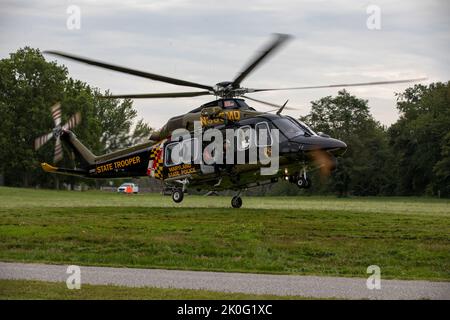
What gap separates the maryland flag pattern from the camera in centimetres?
3209

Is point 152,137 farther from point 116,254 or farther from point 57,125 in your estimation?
point 116,254

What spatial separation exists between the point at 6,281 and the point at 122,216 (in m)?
12.3

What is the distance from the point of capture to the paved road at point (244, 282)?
14.0m

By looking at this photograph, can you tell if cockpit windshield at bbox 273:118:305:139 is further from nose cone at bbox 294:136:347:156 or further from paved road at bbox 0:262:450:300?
→ paved road at bbox 0:262:450:300

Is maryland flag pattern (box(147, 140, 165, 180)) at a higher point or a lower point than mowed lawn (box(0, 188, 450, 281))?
higher

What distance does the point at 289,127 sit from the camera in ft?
92.3

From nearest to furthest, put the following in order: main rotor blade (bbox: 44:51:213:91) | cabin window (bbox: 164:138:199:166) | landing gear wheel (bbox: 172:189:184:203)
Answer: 1. main rotor blade (bbox: 44:51:213:91)
2. cabin window (bbox: 164:138:199:166)
3. landing gear wheel (bbox: 172:189:184:203)

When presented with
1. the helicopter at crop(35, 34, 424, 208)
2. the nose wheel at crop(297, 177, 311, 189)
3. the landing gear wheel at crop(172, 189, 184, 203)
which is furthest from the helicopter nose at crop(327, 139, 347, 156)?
the landing gear wheel at crop(172, 189, 184, 203)

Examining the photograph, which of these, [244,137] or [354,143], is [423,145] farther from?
[244,137]

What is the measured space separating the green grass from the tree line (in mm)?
55868
